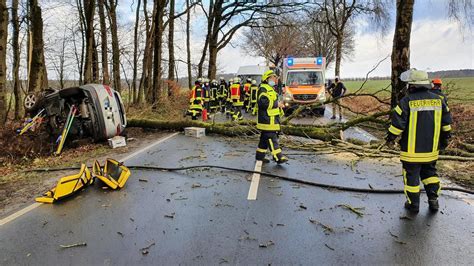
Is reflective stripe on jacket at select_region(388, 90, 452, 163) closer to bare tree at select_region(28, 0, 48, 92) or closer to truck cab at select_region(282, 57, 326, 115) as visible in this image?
bare tree at select_region(28, 0, 48, 92)

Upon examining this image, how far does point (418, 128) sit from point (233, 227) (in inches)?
97.2

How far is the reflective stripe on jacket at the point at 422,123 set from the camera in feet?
13.6

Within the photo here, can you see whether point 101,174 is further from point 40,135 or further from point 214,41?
point 214,41

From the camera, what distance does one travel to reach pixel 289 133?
9.05 m

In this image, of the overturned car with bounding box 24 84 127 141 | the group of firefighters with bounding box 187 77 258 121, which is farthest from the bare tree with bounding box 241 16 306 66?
the overturned car with bounding box 24 84 127 141

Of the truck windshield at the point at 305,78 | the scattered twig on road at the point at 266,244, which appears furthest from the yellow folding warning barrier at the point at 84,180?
the truck windshield at the point at 305,78

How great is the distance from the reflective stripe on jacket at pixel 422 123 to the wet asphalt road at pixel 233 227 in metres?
0.75

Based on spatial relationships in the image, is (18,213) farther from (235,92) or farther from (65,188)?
(235,92)

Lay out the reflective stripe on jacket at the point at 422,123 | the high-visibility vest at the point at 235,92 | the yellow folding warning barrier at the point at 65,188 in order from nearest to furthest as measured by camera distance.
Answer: the reflective stripe on jacket at the point at 422,123
the yellow folding warning barrier at the point at 65,188
the high-visibility vest at the point at 235,92

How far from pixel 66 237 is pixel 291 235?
2.35 m

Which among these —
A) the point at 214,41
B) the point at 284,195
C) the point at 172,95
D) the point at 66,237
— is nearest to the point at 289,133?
the point at 284,195

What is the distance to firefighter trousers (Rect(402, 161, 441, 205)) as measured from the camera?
13.8 feet

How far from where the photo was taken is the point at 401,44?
8.67 m

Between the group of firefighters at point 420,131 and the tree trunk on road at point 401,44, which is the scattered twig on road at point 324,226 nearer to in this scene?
the group of firefighters at point 420,131
